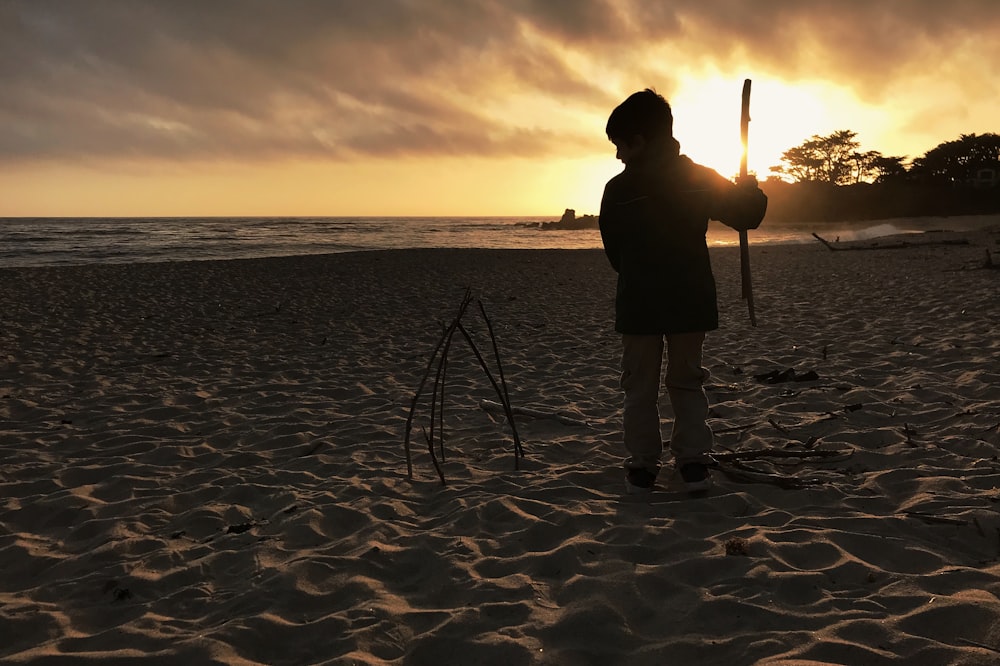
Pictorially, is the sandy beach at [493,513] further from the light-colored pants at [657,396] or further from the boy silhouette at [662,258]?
the boy silhouette at [662,258]

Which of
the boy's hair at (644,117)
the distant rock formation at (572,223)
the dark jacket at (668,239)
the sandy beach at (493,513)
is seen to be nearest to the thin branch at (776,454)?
the sandy beach at (493,513)

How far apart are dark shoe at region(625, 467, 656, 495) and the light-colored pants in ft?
0.11

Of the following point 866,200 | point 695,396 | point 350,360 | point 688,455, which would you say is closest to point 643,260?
point 695,396

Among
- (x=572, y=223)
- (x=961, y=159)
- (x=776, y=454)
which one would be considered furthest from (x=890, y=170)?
(x=776, y=454)

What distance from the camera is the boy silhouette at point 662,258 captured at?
133 inches

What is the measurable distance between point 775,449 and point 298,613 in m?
3.31

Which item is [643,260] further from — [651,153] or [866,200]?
[866,200]

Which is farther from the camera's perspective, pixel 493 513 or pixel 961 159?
pixel 961 159

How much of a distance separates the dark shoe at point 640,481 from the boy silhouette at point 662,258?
2.3 inches

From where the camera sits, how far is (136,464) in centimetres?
452

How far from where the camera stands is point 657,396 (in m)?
3.67

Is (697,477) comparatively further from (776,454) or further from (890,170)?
(890,170)

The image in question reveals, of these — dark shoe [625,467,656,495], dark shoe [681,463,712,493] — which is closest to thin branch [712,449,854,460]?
dark shoe [681,463,712,493]

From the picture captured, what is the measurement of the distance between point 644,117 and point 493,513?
2.41m
